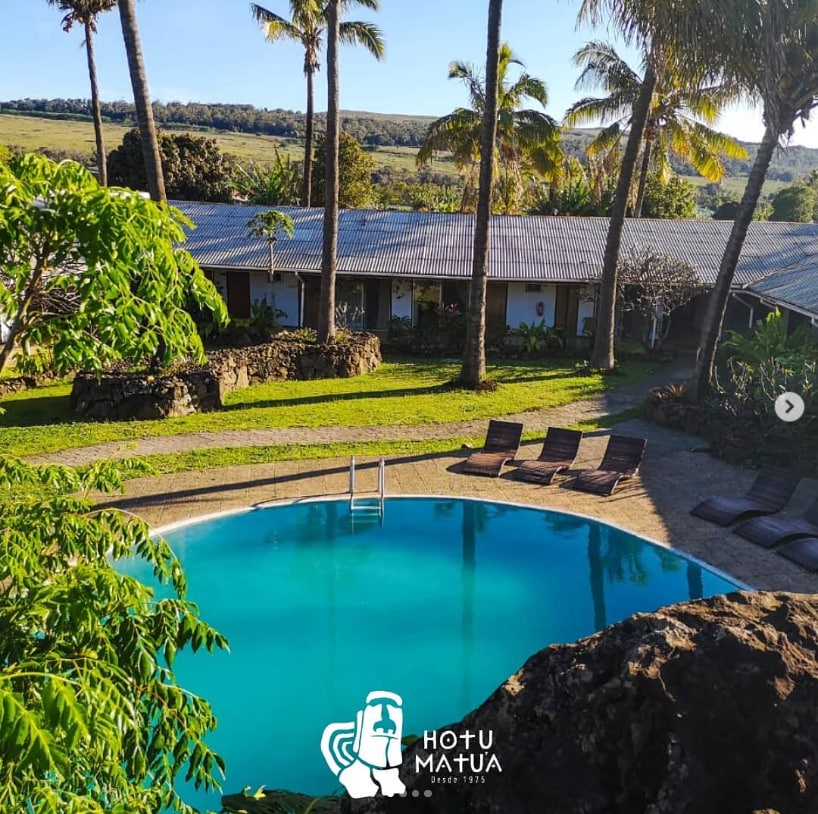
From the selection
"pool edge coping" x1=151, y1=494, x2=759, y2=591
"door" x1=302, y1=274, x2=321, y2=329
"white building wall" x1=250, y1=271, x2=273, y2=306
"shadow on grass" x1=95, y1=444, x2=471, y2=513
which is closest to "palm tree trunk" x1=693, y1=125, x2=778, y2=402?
"shadow on grass" x1=95, y1=444, x2=471, y2=513

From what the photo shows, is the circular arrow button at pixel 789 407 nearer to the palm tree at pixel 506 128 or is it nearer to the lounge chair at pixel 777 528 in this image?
the lounge chair at pixel 777 528

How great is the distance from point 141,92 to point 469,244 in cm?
1546

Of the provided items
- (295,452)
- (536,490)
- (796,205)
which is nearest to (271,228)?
(295,452)

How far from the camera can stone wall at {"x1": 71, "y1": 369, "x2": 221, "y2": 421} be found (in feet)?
63.2

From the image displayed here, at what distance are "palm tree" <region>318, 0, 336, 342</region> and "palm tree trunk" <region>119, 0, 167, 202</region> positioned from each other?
18.4 ft

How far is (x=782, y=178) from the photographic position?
17325 centimetres

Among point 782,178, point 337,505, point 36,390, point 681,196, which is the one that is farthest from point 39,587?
point 782,178

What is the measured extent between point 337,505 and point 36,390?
1179 cm

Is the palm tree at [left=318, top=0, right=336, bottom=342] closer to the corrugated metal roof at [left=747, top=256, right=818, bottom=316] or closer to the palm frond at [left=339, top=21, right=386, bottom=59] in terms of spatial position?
the palm frond at [left=339, top=21, right=386, bottom=59]

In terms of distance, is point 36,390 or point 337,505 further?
point 36,390

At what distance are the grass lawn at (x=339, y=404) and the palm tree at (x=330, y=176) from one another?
2216mm

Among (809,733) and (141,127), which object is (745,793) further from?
(141,127)

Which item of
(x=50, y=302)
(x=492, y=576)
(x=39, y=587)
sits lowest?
(x=492, y=576)

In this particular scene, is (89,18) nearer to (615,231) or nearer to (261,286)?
(261,286)
